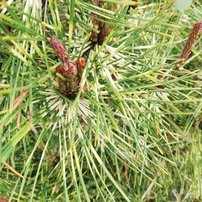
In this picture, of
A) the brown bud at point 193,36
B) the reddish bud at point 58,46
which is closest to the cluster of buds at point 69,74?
the reddish bud at point 58,46

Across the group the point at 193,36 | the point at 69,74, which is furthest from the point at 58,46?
the point at 193,36

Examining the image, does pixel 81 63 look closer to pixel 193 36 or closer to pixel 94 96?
pixel 94 96

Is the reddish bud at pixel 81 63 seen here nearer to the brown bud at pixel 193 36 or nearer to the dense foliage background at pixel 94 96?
the dense foliage background at pixel 94 96

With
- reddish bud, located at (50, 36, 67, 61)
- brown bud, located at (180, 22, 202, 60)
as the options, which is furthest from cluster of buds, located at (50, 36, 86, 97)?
brown bud, located at (180, 22, 202, 60)

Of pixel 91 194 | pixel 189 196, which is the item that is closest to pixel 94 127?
pixel 91 194

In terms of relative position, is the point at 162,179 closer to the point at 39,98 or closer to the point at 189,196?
the point at 189,196

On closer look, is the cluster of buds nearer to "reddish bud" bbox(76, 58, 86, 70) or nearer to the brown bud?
"reddish bud" bbox(76, 58, 86, 70)
